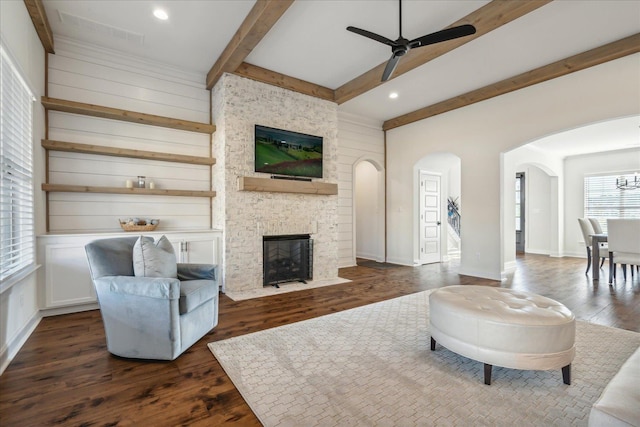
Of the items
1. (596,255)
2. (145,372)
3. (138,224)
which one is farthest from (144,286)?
(596,255)

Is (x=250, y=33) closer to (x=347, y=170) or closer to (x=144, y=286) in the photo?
(x=144, y=286)

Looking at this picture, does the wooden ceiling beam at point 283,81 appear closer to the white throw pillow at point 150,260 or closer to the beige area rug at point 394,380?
the white throw pillow at point 150,260

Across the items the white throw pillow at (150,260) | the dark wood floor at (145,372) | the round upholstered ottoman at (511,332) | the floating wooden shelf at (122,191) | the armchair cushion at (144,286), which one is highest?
the floating wooden shelf at (122,191)

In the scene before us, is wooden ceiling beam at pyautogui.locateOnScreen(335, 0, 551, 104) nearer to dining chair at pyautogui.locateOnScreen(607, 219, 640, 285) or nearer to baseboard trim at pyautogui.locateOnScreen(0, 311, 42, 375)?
dining chair at pyautogui.locateOnScreen(607, 219, 640, 285)

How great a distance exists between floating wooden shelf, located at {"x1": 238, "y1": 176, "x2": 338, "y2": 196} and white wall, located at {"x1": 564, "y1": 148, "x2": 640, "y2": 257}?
7332mm

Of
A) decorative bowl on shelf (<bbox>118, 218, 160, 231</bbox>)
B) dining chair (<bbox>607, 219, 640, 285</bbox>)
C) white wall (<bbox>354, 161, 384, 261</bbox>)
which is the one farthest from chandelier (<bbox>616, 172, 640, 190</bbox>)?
decorative bowl on shelf (<bbox>118, 218, 160, 231</bbox>)

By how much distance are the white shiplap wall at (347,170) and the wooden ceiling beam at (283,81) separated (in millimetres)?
1278

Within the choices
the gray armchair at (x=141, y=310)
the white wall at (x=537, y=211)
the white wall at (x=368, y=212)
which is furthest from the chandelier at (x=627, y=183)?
the gray armchair at (x=141, y=310)

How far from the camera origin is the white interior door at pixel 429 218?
6.93 meters

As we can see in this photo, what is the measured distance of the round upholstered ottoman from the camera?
194 centimetres

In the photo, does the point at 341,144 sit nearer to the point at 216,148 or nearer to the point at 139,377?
the point at 216,148

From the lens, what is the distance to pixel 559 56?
13.7 ft

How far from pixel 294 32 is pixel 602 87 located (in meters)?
4.16

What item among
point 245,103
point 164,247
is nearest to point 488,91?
point 245,103
